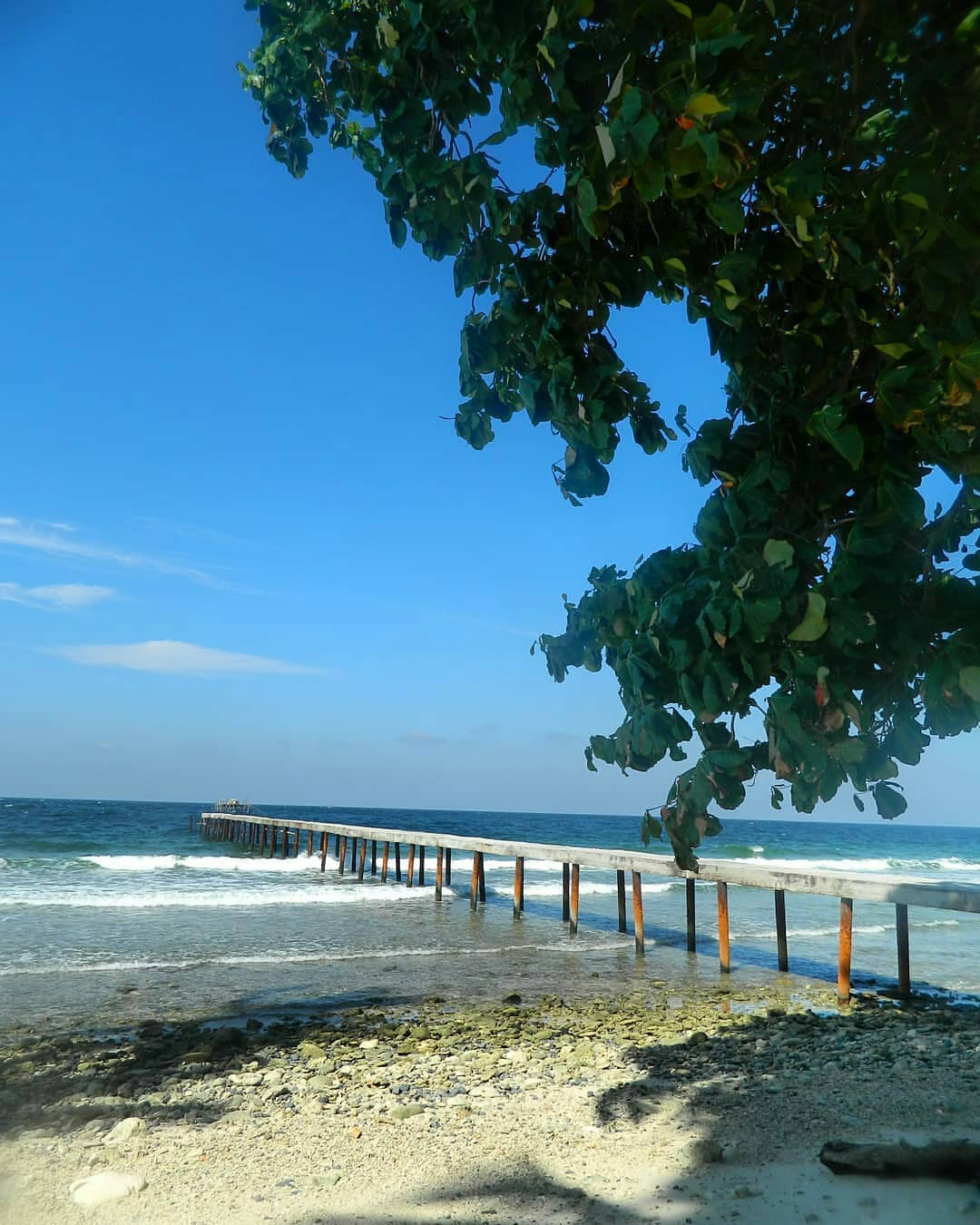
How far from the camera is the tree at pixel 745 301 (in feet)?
8.43

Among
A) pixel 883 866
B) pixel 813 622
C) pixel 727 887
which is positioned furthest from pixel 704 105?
pixel 883 866

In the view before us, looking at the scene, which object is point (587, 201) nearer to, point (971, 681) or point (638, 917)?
point (971, 681)

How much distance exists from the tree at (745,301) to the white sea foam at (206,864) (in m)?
29.4

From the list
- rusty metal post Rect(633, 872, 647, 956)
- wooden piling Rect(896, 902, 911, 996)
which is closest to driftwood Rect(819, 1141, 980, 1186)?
wooden piling Rect(896, 902, 911, 996)

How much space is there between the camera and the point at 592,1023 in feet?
27.6

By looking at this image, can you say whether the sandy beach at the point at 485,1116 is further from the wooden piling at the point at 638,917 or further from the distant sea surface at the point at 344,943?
the wooden piling at the point at 638,917

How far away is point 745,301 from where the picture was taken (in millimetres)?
3166

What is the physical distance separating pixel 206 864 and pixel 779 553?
33.7 m

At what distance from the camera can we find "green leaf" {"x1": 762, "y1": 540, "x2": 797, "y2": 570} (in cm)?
271

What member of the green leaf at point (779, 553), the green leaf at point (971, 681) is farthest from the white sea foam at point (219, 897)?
the green leaf at point (971, 681)

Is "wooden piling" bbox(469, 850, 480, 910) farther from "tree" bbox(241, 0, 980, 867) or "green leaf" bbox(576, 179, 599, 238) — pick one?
"green leaf" bbox(576, 179, 599, 238)

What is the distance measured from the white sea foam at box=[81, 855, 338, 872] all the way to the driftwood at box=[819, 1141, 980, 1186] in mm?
28021

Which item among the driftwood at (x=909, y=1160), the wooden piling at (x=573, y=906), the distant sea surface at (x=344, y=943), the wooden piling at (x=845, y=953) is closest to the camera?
the driftwood at (x=909, y=1160)

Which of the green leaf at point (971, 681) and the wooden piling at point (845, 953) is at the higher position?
the green leaf at point (971, 681)
